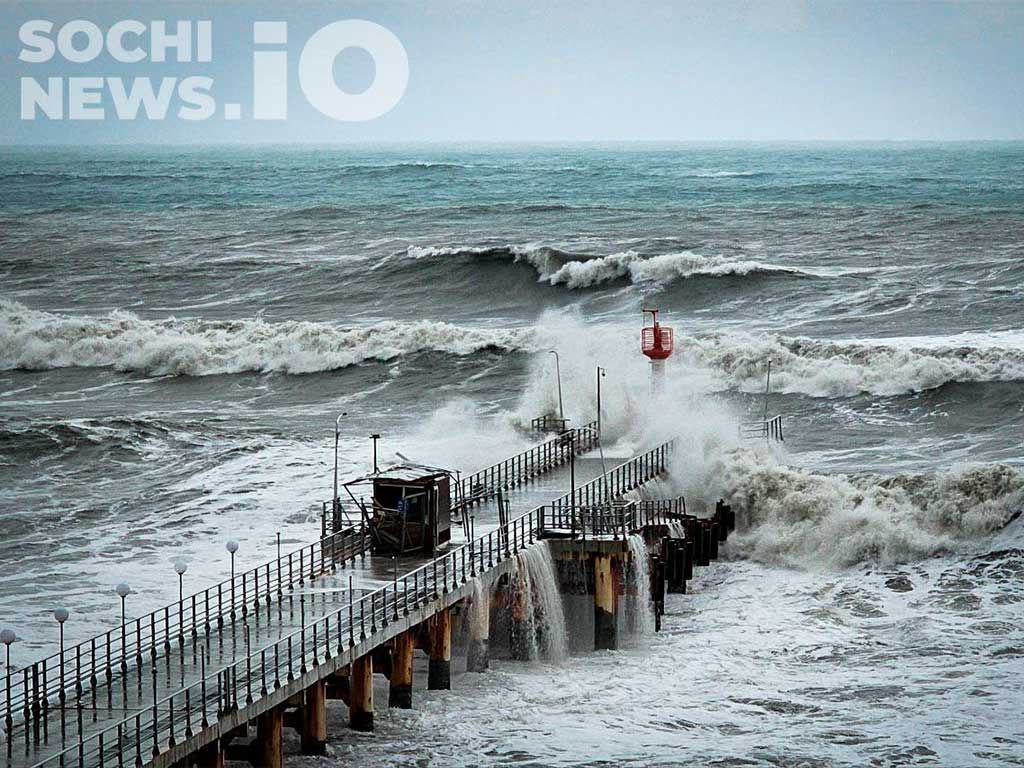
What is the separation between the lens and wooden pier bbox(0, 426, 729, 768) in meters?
23.9

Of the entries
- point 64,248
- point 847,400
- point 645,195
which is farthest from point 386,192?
point 847,400

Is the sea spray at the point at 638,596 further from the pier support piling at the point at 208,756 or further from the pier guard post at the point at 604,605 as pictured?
the pier support piling at the point at 208,756

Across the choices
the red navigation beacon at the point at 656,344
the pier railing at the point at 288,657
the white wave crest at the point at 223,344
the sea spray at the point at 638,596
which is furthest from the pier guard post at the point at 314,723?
the white wave crest at the point at 223,344

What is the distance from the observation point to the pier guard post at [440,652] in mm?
30438

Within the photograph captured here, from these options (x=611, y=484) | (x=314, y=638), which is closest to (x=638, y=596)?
(x=611, y=484)

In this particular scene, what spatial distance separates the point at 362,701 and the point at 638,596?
8.09 metres

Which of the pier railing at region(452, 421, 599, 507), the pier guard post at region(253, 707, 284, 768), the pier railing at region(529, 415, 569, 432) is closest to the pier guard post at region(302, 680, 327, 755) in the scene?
the pier guard post at region(253, 707, 284, 768)

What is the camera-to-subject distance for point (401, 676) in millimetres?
29438

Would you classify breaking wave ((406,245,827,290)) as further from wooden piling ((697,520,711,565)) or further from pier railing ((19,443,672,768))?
pier railing ((19,443,672,768))

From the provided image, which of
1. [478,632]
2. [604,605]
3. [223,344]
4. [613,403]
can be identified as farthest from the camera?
[223,344]

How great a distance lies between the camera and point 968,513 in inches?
1597

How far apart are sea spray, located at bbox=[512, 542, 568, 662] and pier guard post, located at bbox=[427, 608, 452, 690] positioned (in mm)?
2230

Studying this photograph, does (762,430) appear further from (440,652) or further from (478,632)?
(440,652)

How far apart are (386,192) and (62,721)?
351ft
